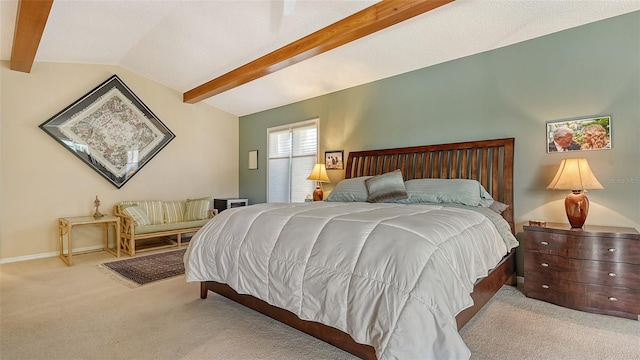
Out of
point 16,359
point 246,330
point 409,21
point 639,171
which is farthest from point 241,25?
point 639,171

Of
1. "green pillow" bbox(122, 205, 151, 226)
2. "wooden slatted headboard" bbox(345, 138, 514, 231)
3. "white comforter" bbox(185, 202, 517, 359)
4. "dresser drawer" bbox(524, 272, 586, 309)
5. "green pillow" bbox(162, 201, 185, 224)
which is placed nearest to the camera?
"white comforter" bbox(185, 202, 517, 359)

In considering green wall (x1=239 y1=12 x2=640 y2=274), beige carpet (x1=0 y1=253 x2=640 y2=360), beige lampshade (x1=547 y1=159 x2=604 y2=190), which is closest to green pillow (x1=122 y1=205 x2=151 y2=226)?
beige carpet (x1=0 y1=253 x2=640 y2=360)

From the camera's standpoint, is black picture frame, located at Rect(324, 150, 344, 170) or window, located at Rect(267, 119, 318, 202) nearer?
black picture frame, located at Rect(324, 150, 344, 170)

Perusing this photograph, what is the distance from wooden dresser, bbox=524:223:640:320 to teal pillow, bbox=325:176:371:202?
160cm

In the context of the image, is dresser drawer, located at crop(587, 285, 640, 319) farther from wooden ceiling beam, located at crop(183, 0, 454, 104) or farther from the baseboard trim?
the baseboard trim

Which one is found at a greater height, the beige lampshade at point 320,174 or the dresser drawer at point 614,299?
the beige lampshade at point 320,174

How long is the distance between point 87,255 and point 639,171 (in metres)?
6.34

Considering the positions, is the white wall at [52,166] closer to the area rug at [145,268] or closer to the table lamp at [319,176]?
the area rug at [145,268]

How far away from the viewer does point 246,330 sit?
2033 mm

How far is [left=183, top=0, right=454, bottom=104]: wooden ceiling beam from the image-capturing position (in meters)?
2.53

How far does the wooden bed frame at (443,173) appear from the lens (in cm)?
173

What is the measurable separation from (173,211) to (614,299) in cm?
554

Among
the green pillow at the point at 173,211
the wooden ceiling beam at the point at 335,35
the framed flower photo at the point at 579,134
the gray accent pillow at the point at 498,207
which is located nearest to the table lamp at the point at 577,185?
the framed flower photo at the point at 579,134

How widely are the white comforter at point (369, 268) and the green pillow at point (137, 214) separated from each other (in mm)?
2649
